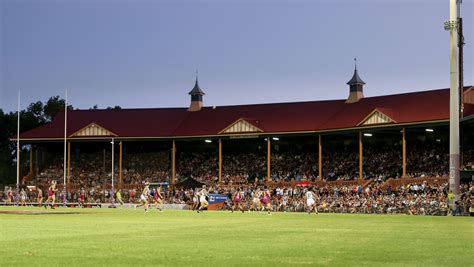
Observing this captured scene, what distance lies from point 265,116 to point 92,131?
16462mm

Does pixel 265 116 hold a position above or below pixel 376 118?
above

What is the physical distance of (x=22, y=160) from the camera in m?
97.6

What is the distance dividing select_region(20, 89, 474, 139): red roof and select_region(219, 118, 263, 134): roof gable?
590mm

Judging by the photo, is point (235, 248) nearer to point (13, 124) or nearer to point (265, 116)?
point (265, 116)

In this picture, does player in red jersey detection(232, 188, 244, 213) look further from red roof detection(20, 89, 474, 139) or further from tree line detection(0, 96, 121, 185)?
tree line detection(0, 96, 121, 185)

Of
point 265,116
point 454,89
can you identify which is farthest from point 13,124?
point 454,89

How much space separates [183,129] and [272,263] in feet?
→ 210

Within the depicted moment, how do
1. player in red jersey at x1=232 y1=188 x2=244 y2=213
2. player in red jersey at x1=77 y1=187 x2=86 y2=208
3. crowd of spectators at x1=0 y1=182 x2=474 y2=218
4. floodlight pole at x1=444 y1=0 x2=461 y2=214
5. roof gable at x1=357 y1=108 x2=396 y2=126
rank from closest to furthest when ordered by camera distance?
floodlight pole at x1=444 y1=0 x2=461 y2=214 → crowd of spectators at x1=0 y1=182 x2=474 y2=218 → player in red jersey at x1=232 y1=188 x2=244 y2=213 → player in red jersey at x1=77 y1=187 x2=86 y2=208 → roof gable at x1=357 y1=108 x2=396 y2=126

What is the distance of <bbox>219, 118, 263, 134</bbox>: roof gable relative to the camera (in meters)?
71.1

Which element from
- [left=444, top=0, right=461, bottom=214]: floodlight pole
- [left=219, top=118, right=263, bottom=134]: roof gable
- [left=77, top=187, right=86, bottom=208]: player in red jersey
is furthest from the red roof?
[left=444, top=0, right=461, bottom=214]: floodlight pole

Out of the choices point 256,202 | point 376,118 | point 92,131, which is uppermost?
point 376,118

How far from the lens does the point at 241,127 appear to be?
2817 inches

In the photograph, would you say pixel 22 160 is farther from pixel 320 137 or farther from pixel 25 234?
pixel 25 234

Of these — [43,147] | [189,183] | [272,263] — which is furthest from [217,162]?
[272,263]
